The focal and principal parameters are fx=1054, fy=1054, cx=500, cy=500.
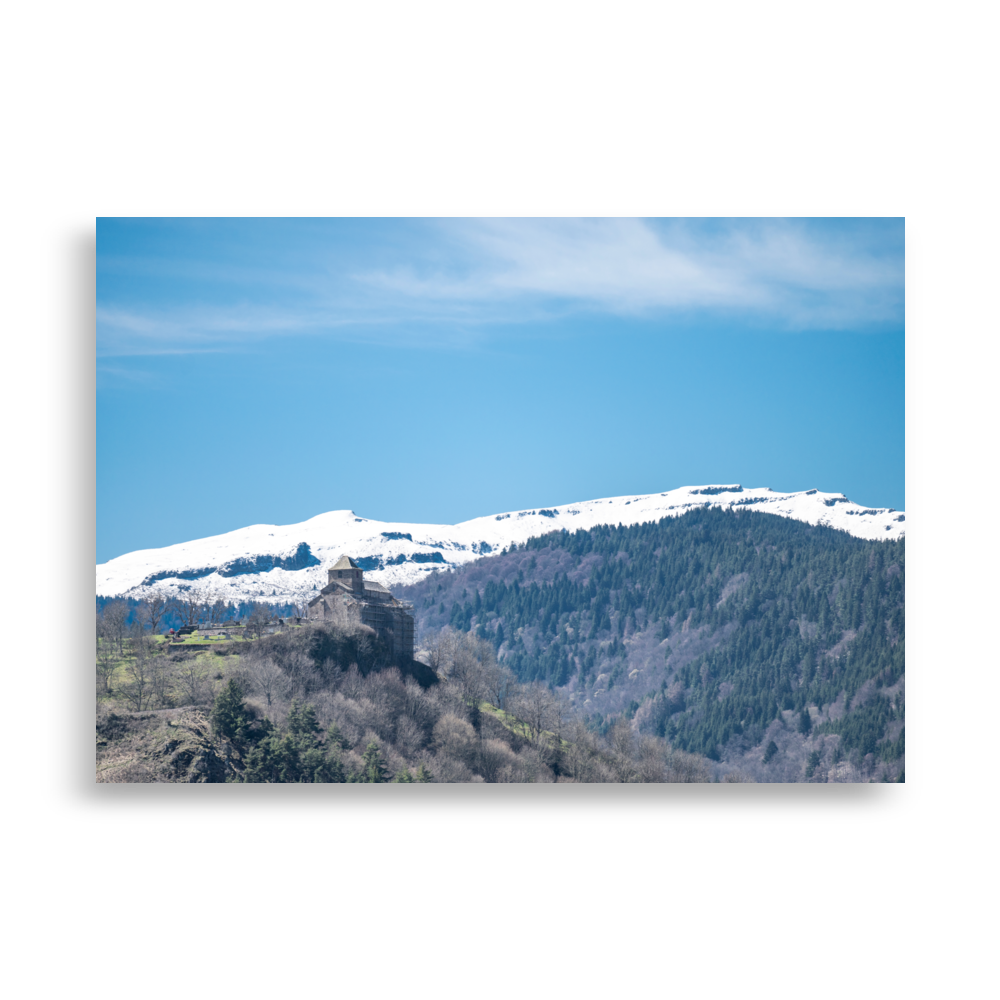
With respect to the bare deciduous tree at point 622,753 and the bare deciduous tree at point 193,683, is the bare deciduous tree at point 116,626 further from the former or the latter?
the bare deciduous tree at point 622,753

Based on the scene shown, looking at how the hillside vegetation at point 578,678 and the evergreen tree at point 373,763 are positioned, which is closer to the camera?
the evergreen tree at point 373,763

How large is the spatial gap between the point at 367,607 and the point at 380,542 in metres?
78.9

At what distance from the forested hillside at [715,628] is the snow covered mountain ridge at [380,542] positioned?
6073mm

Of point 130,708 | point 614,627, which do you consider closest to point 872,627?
point 614,627

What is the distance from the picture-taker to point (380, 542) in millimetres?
121625

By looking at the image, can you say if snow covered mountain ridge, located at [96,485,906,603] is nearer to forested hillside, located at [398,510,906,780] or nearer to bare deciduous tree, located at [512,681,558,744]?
forested hillside, located at [398,510,906,780]

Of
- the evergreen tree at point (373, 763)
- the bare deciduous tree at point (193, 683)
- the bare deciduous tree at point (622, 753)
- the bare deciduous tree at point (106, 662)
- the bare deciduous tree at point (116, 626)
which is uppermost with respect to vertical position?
the bare deciduous tree at point (116, 626)

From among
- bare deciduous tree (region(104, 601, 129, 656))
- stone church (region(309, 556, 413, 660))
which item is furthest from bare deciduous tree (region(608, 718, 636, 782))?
bare deciduous tree (region(104, 601, 129, 656))

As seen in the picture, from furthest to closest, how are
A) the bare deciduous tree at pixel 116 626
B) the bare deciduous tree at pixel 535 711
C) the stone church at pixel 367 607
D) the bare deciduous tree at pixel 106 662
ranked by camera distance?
the bare deciduous tree at pixel 535 711, the bare deciduous tree at pixel 116 626, the stone church at pixel 367 607, the bare deciduous tree at pixel 106 662

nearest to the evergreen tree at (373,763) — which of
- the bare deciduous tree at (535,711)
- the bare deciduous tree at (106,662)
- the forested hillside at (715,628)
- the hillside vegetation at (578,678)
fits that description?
the hillside vegetation at (578,678)

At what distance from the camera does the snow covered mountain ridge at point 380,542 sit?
94.9 meters
